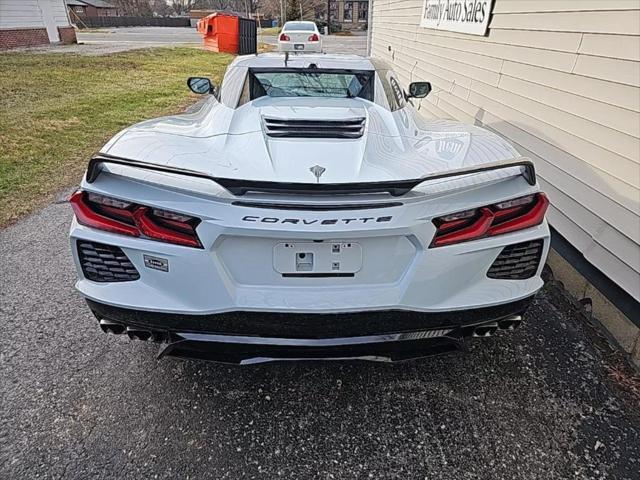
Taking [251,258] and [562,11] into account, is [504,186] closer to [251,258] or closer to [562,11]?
[251,258]

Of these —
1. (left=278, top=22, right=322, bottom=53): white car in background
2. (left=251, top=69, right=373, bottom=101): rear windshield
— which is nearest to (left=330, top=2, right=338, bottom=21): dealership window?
(left=278, top=22, right=322, bottom=53): white car in background

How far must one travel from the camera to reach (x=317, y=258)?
166 centimetres

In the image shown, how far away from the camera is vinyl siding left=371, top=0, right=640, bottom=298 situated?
2.44m

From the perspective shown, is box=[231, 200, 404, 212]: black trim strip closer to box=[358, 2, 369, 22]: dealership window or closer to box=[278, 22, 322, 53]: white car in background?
box=[278, 22, 322, 53]: white car in background

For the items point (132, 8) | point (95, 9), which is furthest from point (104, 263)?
point (132, 8)

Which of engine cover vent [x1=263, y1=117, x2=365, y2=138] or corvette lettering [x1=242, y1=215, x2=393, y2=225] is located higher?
engine cover vent [x1=263, y1=117, x2=365, y2=138]

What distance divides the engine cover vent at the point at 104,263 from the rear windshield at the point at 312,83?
1677mm

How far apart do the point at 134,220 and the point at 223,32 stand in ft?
69.5

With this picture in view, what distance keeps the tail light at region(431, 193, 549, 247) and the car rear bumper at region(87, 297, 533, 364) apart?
0.31 metres

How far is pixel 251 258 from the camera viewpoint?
166 centimetres

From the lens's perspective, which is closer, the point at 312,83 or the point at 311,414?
the point at 311,414

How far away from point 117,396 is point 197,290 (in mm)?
854

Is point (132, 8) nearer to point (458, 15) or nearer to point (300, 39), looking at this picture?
point (300, 39)

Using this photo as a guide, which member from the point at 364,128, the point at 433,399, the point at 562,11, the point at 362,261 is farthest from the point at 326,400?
the point at 562,11
